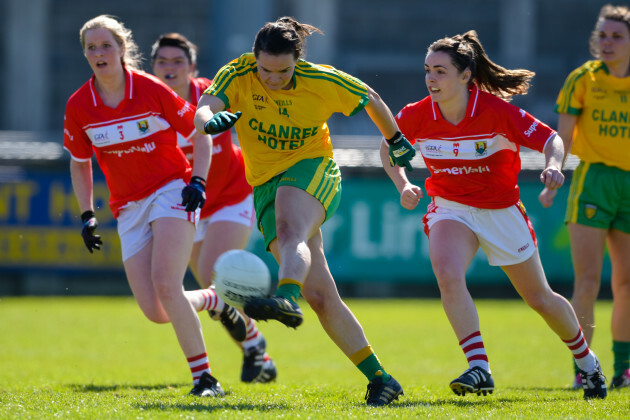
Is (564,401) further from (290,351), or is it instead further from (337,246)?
(337,246)

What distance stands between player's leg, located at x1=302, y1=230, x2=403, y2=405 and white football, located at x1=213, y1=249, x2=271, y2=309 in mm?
411

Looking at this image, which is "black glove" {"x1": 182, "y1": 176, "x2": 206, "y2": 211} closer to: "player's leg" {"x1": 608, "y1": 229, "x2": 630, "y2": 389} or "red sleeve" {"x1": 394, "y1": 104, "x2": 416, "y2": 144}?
"red sleeve" {"x1": 394, "y1": 104, "x2": 416, "y2": 144}

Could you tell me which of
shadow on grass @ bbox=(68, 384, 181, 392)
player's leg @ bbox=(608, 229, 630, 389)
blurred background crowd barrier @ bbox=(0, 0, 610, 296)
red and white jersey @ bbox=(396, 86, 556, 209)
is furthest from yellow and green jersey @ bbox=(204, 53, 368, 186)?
blurred background crowd barrier @ bbox=(0, 0, 610, 296)

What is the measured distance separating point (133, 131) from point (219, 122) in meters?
1.45

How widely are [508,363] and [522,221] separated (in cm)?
360

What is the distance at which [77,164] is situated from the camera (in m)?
6.24

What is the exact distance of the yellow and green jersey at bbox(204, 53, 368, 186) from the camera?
5.35 meters

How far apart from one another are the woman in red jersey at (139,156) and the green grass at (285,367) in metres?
0.80

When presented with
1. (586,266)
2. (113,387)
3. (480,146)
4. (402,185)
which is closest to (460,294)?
(402,185)

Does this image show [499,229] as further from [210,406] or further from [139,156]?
[139,156]

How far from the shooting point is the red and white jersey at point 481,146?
19.0 feet

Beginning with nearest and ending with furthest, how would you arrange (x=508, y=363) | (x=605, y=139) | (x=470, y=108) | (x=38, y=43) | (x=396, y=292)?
(x=470, y=108) → (x=605, y=139) → (x=508, y=363) → (x=396, y=292) → (x=38, y=43)

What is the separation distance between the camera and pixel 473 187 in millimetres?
5820

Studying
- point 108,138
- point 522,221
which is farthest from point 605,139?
point 108,138
